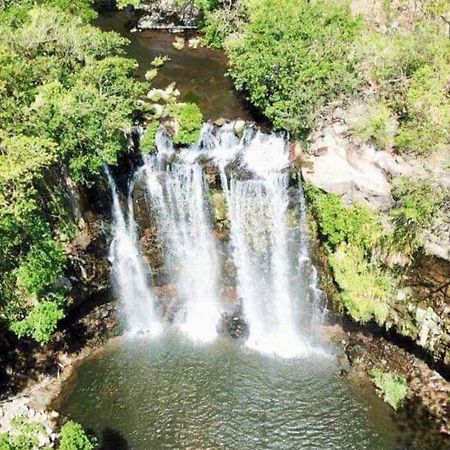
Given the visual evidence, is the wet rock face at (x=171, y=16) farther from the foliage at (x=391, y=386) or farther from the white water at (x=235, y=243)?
the foliage at (x=391, y=386)

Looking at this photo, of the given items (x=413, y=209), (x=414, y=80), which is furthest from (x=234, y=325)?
(x=414, y=80)

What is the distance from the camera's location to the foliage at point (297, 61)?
2659cm

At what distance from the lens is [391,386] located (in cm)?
2547

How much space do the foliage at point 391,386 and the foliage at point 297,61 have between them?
40.7 feet

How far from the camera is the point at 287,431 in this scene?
24.2m

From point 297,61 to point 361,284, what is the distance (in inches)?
443

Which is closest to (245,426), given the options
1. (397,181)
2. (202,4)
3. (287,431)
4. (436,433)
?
(287,431)

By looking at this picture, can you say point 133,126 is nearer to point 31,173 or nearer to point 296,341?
point 31,173

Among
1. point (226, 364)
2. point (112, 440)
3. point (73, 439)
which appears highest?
point (73, 439)

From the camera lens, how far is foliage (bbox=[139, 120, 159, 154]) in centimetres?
2733

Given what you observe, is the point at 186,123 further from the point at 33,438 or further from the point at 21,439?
the point at 21,439

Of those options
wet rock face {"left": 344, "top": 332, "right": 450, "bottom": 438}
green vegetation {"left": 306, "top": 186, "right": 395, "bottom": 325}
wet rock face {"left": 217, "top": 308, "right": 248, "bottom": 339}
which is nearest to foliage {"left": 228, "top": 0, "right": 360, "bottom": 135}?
green vegetation {"left": 306, "top": 186, "right": 395, "bottom": 325}

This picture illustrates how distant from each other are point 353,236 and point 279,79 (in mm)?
8585

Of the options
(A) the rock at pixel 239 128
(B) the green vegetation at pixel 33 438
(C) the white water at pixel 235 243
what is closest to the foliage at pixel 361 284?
(C) the white water at pixel 235 243
